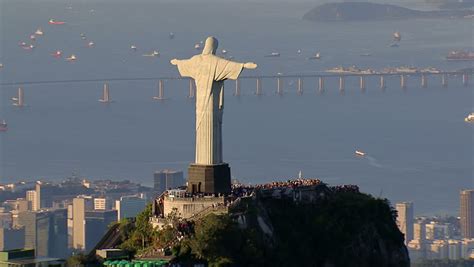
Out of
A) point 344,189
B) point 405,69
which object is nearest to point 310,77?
point 405,69

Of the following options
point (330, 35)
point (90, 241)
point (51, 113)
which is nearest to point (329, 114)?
point (51, 113)

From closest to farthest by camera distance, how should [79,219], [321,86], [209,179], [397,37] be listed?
[209,179], [79,219], [321,86], [397,37]

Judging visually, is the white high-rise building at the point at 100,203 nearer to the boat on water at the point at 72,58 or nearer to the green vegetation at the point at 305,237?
the boat on water at the point at 72,58

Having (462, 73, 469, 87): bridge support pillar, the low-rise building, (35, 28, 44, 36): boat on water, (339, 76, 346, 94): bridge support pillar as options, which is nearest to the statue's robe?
the low-rise building

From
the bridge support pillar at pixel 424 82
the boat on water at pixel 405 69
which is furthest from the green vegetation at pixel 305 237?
the boat on water at pixel 405 69

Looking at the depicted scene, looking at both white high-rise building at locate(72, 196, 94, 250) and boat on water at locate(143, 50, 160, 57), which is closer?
white high-rise building at locate(72, 196, 94, 250)

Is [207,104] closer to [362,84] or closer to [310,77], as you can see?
[310,77]

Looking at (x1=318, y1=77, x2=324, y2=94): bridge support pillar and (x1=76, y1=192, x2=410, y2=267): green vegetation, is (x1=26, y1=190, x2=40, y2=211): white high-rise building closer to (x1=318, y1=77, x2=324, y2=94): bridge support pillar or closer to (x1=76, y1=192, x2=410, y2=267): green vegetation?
(x1=318, y1=77, x2=324, y2=94): bridge support pillar
